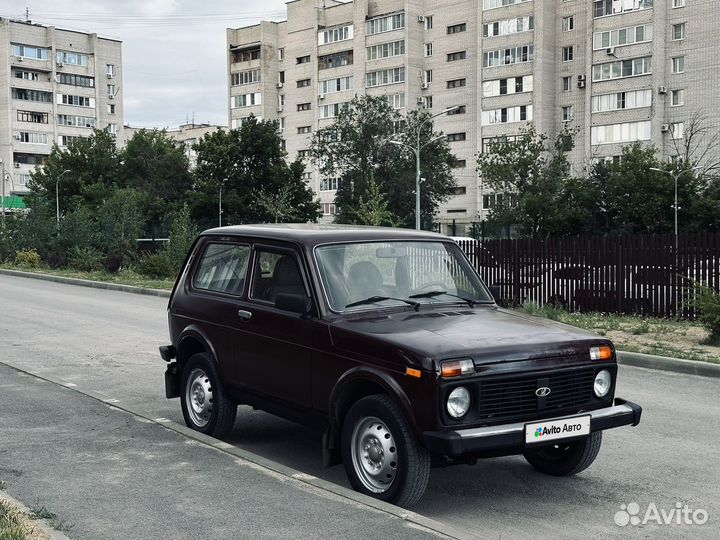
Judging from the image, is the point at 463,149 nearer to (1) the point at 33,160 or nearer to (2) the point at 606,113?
(2) the point at 606,113

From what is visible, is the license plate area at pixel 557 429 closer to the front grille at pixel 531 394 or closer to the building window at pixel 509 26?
Answer: the front grille at pixel 531 394

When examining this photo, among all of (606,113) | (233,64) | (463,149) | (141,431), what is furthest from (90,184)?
(141,431)

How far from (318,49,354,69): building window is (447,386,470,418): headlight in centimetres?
9266

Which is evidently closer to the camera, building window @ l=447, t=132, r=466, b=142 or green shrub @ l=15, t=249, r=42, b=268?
green shrub @ l=15, t=249, r=42, b=268

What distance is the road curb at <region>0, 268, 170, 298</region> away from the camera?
1017 inches

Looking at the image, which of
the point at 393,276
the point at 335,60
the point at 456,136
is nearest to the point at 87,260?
the point at 393,276

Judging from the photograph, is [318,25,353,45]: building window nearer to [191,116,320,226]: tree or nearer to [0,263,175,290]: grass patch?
[191,116,320,226]: tree

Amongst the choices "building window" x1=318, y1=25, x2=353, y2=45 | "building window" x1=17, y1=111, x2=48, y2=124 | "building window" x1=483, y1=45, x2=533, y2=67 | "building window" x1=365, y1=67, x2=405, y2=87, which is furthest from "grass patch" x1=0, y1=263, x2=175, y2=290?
"building window" x1=17, y1=111, x2=48, y2=124

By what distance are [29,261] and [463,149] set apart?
5446 cm

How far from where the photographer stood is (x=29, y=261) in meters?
39.1

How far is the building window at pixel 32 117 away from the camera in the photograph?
117 metres

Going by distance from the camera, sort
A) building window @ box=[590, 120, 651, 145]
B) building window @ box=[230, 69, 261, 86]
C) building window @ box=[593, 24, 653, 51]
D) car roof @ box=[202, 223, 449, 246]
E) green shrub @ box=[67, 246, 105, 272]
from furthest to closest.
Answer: building window @ box=[230, 69, 261, 86] < building window @ box=[590, 120, 651, 145] < building window @ box=[593, 24, 653, 51] < green shrub @ box=[67, 246, 105, 272] < car roof @ box=[202, 223, 449, 246]

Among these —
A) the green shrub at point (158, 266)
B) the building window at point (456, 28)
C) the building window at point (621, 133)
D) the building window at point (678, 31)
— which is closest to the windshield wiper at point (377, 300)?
the green shrub at point (158, 266)

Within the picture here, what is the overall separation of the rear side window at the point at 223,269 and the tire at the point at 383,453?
189 cm
